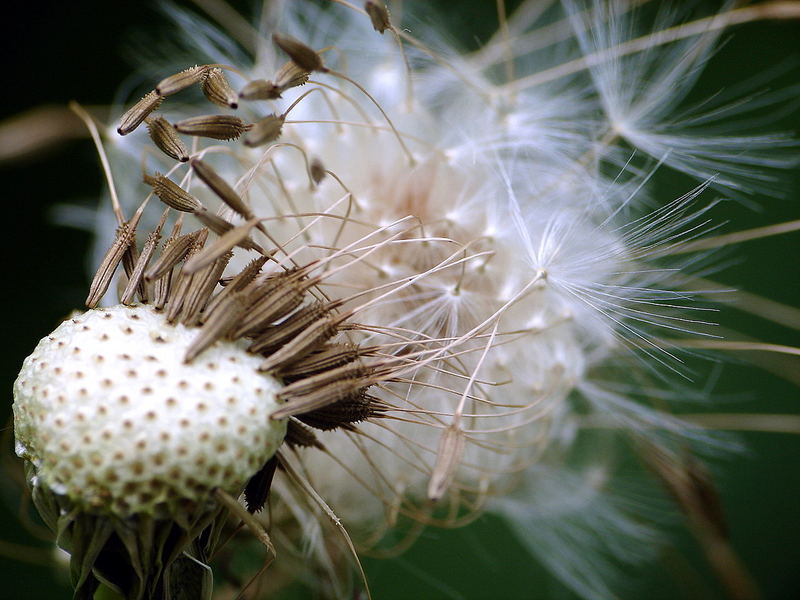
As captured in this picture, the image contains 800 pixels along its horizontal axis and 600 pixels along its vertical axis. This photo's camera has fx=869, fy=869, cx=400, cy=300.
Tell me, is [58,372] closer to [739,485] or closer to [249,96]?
[249,96]

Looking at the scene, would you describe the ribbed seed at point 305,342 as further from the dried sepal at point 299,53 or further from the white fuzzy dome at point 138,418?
the dried sepal at point 299,53

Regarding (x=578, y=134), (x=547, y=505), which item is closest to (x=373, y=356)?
(x=578, y=134)

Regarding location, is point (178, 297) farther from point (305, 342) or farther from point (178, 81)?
point (178, 81)

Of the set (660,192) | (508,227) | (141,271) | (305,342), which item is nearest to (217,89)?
(141,271)

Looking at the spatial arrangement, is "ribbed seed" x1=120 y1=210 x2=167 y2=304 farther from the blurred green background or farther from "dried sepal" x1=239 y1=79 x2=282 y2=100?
the blurred green background

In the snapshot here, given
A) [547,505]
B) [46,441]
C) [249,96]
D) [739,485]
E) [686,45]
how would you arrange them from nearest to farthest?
[46,441] → [249,96] → [686,45] → [547,505] → [739,485]

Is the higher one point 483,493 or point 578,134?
point 578,134
